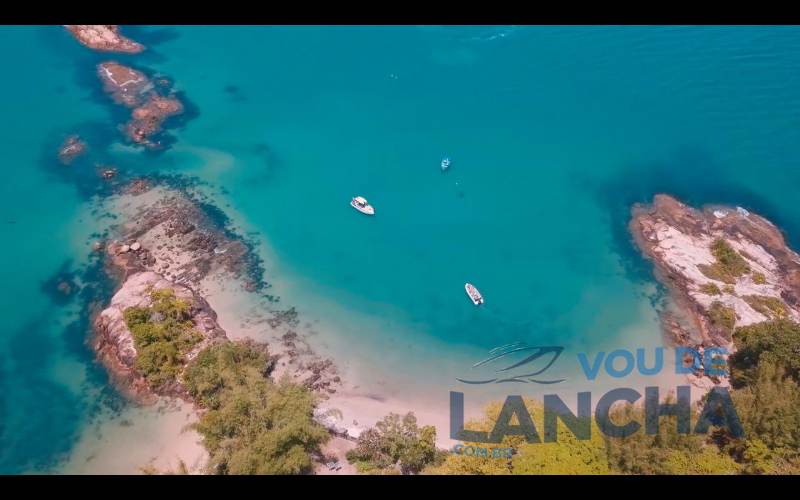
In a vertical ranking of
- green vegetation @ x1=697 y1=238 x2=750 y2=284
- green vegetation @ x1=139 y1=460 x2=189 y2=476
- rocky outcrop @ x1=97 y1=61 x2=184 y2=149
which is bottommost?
green vegetation @ x1=139 y1=460 x2=189 y2=476

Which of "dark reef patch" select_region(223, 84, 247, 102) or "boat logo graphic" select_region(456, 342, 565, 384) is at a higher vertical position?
"dark reef patch" select_region(223, 84, 247, 102)

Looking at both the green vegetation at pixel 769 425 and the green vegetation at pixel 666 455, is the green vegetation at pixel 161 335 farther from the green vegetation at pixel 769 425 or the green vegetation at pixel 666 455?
the green vegetation at pixel 769 425

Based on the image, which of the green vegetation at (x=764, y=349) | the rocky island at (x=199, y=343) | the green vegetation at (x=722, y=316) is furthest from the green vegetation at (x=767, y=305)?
the rocky island at (x=199, y=343)

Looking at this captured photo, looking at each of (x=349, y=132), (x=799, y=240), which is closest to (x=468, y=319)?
(x=349, y=132)

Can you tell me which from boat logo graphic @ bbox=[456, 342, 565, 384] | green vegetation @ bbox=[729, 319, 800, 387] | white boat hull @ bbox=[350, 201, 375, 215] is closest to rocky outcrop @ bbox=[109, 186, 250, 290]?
white boat hull @ bbox=[350, 201, 375, 215]

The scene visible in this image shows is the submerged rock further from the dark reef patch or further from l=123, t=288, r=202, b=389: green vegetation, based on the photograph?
l=123, t=288, r=202, b=389: green vegetation

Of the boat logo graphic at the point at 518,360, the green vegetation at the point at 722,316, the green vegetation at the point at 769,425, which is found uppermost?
the green vegetation at the point at 722,316

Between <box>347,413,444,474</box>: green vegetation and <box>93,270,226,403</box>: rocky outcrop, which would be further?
<box>93,270,226,403</box>: rocky outcrop

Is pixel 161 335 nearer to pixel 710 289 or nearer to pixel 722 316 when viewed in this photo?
pixel 722 316
